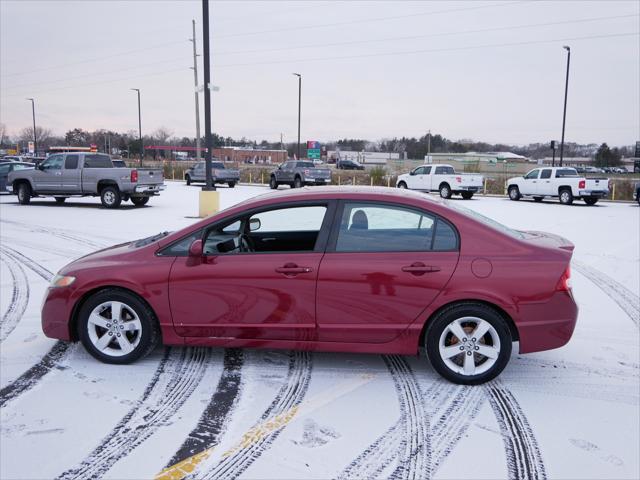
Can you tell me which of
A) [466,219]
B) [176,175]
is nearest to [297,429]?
[466,219]

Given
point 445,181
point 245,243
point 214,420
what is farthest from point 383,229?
point 445,181

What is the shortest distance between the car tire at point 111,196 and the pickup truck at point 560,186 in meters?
18.3

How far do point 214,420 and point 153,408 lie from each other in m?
0.50

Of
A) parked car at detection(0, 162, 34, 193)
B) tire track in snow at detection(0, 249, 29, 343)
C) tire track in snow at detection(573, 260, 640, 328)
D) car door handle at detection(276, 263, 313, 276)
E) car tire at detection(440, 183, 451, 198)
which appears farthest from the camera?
car tire at detection(440, 183, 451, 198)

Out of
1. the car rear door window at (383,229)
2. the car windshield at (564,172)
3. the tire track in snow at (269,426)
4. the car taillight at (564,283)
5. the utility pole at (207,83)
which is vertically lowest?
the tire track in snow at (269,426)

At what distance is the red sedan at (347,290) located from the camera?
14.0 ft

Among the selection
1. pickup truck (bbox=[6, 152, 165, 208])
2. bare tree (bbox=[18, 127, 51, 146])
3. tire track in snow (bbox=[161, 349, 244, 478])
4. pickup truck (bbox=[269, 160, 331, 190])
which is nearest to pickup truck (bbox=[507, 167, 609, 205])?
pickup truck (bbox=[269, 160, 331, 190])

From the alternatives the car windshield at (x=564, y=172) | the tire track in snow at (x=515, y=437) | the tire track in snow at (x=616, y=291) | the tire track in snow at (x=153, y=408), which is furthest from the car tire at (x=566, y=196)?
the tire track in snow at (x=153, y=408)

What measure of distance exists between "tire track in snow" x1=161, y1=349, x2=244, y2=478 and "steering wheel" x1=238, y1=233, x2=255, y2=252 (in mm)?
997

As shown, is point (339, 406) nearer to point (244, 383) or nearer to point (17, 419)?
point (244, 383)

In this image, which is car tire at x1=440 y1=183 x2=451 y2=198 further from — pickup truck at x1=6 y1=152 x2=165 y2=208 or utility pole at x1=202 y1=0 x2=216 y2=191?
utility pole at x1=202 y1=0 x2=216 y2=191

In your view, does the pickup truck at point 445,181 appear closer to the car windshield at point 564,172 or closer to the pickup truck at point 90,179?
the car windshield at point 564,172

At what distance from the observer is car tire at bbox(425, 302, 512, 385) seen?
14.0ft

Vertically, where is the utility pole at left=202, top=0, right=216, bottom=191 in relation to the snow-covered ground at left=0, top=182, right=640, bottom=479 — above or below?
above
